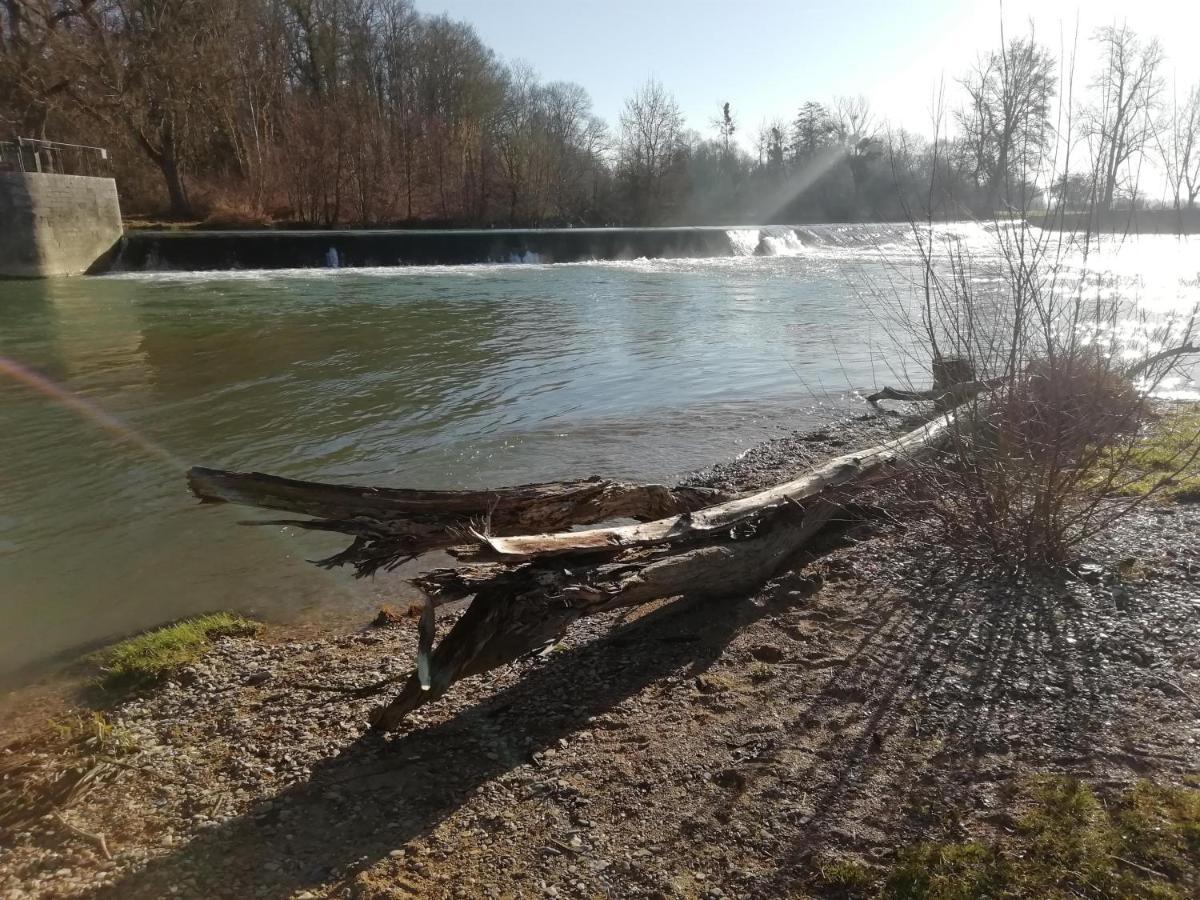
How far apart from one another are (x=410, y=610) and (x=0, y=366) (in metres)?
11.5

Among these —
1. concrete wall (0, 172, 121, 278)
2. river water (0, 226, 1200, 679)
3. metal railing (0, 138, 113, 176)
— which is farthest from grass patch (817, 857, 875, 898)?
metal railing (0, 138, 113, 176)

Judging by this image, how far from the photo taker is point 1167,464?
586 cm

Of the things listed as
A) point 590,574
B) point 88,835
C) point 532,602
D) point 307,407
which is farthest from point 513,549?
point 307,407

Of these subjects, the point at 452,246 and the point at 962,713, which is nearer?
the point at 962,713

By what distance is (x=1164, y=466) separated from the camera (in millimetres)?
5969

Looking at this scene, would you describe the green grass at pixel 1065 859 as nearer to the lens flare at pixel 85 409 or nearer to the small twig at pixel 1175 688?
the small twig at pixel 1175 688

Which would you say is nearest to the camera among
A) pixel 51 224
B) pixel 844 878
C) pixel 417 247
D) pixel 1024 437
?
pixel 844 878

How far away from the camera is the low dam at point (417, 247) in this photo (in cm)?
2772

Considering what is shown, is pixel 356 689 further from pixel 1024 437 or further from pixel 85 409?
pixel 85 409

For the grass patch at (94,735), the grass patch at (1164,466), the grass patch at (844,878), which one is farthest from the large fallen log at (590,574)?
the grass patch at (1164,466)

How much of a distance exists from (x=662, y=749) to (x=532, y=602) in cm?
78

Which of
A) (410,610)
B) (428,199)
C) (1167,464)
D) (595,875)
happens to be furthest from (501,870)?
(428,199)

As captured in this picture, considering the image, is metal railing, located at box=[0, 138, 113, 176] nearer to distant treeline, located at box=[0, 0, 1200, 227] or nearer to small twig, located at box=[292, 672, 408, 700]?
distant treeline, located at box=[0, 0, 1200, 227]

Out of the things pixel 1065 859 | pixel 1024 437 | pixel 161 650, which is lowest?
pixel 161 650
